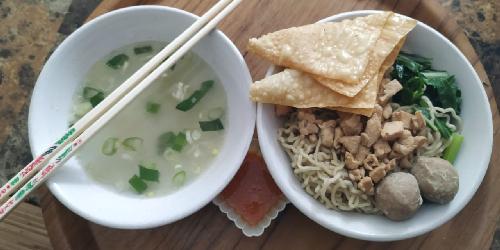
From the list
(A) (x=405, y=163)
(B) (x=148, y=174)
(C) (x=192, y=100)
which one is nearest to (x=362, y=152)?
(A) (x=405, y=163)

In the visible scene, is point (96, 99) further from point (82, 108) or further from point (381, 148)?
point (381, 148)

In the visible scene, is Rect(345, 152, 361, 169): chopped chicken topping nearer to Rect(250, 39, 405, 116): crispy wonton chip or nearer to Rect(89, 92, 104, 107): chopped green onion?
Rect(250, 39, 405, 116): crispy wonton chip

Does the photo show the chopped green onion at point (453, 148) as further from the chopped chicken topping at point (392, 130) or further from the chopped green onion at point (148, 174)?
the chopped green onion at point (148, 174)

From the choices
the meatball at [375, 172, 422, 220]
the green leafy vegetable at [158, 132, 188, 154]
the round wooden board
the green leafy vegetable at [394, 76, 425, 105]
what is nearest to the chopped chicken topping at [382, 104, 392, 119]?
the green leafy vegetable at [394, 76, 425, 105]

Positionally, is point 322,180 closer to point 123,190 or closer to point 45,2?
point 123,190

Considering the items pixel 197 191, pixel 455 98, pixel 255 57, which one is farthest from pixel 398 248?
pixel 255 57

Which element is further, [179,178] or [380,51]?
[179,178]
